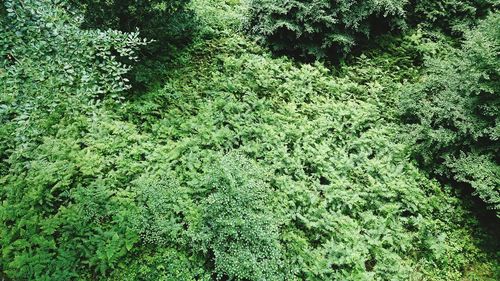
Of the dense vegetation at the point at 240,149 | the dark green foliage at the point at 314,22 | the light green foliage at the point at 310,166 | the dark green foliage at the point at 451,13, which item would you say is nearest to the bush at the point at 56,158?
the dense vegetation at the point at 240,149

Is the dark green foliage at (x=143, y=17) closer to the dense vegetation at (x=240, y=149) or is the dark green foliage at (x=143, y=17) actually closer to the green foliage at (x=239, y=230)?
the dense vegetation at (x=240, y=149)

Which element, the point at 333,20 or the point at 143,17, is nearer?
the point at 143,17

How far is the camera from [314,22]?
646 centimetres

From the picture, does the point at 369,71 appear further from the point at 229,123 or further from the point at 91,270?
the point at 91,270

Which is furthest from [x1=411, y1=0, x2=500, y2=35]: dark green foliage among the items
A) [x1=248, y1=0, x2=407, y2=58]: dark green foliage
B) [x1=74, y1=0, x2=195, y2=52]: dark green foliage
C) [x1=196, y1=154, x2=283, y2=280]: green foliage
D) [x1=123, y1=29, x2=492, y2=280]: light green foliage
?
[x1=196, y1=154, x2=283, y2=280]: green foliage

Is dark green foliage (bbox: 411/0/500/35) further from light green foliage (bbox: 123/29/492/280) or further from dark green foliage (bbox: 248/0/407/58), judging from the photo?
light green foliage (bbox: 123/29/492/280)

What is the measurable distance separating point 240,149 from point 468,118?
3.26 metres

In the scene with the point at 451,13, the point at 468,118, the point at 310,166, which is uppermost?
the point at 451,13

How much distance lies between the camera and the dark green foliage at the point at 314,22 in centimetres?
635

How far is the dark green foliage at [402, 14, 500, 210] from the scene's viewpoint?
4820 millimetres

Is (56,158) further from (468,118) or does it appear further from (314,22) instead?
(468,118)

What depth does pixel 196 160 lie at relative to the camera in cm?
470

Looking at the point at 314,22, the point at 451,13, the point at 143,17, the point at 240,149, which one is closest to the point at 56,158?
the point at 240,149

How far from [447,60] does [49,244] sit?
6.38 meters
